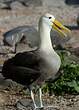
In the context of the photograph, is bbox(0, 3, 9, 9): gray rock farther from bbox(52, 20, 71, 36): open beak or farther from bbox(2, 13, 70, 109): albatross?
bbox(2, 13, 70, 109): albatross

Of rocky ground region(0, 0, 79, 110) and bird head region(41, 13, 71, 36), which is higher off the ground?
bird head region(41, 13, 71, 36)

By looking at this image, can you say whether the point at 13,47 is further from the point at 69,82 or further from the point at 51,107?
the point at 51,107

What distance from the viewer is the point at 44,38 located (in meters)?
7.42

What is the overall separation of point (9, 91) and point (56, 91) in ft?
2.54

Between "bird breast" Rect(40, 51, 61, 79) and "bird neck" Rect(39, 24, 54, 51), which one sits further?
"bird neck" Rect(39, 24, 54, 51)

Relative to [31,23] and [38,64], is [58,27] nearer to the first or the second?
[38,64]

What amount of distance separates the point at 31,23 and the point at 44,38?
849 centimetres

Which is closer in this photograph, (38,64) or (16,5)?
(38,64)

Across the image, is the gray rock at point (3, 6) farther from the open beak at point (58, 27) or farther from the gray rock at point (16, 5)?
the open beak at point (58, 27)

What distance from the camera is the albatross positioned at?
7.19m

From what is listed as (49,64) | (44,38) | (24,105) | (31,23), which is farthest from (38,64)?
(31,23)

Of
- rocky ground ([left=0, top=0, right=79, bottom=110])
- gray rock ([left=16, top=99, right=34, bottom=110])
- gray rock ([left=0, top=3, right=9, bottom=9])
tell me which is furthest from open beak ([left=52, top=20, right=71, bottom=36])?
gray rock ([left=0, top=3, right=9, bottom=9])

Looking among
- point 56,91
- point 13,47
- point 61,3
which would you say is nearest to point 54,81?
point 56,91

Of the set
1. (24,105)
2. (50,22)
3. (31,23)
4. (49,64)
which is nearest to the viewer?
(49,64)
